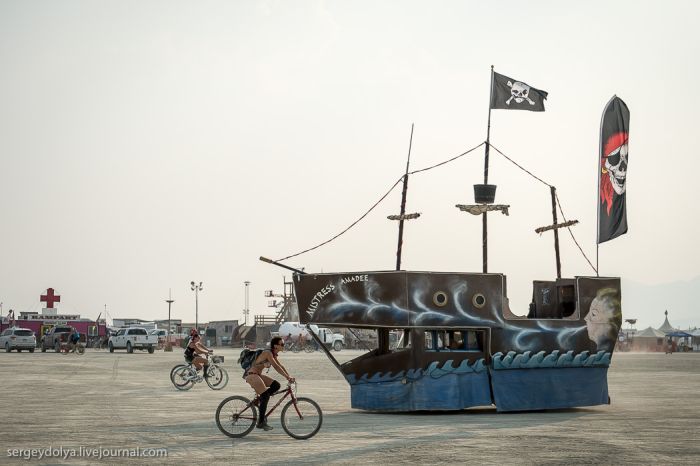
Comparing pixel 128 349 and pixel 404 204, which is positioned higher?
pixel 404 204

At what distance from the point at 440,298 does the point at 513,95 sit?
9.23 metres

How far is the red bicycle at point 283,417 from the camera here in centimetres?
1641

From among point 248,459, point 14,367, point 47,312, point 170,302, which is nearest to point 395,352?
point 248,459

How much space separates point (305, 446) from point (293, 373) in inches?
1071

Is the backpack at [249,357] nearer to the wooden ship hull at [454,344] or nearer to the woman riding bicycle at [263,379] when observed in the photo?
the woman riding bicycle at [263,379]

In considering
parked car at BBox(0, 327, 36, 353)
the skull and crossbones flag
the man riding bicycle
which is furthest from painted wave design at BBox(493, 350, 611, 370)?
parked car at BBox(0, 327, 36, 353)

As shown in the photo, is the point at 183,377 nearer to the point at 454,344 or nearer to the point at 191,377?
the point at 191,377

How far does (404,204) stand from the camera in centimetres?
3033

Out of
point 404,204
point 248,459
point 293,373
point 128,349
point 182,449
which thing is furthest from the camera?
point 128,349

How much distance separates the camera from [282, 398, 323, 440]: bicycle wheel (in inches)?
646

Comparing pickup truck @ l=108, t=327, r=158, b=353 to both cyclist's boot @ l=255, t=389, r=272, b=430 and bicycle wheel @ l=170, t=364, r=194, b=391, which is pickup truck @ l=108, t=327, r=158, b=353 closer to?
bicycle wheel @ l=170, t=364, r=194, b=391

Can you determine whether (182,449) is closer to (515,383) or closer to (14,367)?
(515,383)

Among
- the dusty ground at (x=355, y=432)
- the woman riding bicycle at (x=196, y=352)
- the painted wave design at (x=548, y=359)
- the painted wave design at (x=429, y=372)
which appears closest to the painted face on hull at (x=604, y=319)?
the painted wave design at (x=548, y=359)

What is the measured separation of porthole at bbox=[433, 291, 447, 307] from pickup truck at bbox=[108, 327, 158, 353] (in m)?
48.8
